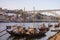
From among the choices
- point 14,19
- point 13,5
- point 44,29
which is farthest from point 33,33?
point 13,5

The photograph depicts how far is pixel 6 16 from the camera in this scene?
268 cm

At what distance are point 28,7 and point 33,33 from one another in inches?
17.0

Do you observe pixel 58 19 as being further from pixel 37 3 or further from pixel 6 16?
pixel 6 16

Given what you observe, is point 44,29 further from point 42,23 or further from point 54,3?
point 54,3

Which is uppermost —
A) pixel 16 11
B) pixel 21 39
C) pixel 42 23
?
pixel 16 11

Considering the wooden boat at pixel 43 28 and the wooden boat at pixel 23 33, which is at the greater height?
the wooden boat at pixel 43 28

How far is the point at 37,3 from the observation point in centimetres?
267

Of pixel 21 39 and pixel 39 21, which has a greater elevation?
pixel 39 21

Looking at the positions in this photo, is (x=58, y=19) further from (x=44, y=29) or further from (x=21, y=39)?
(x=21, y=39)

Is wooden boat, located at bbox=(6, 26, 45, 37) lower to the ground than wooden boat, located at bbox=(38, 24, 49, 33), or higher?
lower

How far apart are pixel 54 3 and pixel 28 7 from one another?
0.43 metres

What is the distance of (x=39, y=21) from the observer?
2.64 m

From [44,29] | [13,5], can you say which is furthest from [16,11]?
[44,29]

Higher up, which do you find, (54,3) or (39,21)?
(54,3)
